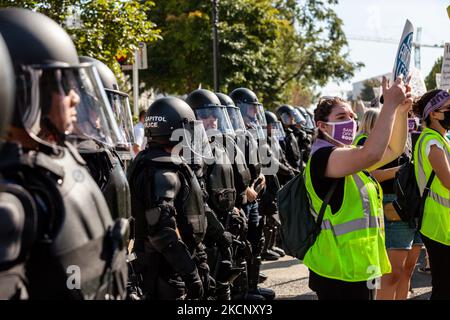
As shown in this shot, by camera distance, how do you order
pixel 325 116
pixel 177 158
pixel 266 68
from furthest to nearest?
pixel 266 68
pixel 177 158
pixel 325 116

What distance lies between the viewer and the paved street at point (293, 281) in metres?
7.10

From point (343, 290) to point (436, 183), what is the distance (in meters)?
1.65

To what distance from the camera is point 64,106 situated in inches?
96.3

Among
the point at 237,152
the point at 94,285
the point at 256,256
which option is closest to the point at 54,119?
the point at 94,285

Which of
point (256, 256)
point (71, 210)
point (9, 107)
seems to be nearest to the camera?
point (9, 107)

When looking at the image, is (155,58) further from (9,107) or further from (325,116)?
(9,107)

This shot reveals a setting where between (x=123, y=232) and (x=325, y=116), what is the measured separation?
→ 6.10 ft

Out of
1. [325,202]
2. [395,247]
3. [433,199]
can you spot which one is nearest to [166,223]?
[325,202]

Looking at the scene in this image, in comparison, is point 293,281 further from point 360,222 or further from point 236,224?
point 360,222

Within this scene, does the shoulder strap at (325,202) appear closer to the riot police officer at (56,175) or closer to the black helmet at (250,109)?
the riot police officer at (56,175)

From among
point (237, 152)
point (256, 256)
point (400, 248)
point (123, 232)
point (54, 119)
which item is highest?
point (54, 119)

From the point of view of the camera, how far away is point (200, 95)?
Answer: 7086 mm

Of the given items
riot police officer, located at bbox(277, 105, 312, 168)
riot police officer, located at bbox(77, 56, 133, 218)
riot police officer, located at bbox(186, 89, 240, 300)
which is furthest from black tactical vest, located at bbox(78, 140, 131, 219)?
riot police officer, located at bbox(277, 105, 312, 168)

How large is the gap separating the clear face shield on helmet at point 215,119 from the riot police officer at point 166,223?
1.94m
